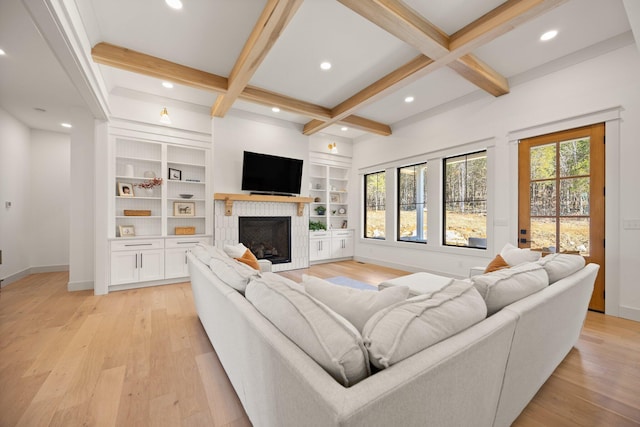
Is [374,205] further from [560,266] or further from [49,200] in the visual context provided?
[49,200]

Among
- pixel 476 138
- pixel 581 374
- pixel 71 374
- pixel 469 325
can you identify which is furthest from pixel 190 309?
pixel 476 138

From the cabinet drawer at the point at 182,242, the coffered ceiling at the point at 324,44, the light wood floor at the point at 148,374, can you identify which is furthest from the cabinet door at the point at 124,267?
the coffered ceiling at the point at 324,44

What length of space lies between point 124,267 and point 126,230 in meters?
0.57

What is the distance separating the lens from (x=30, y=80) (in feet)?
10.2

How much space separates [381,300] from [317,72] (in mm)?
3252

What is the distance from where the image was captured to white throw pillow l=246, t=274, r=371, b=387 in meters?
0.73

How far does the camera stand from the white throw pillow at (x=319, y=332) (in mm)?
732

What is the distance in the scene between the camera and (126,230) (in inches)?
157

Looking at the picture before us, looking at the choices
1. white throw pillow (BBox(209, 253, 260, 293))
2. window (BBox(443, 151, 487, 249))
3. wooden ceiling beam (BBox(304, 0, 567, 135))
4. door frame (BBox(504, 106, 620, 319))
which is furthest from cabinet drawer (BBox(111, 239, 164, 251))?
door frame (BBox(504, 106, 620, 319))

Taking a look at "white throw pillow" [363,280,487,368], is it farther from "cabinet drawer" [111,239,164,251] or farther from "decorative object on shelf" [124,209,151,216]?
"decorative object on shelf" [124,209,151,216]

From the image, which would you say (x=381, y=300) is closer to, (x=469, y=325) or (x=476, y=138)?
(x=469, y=325)

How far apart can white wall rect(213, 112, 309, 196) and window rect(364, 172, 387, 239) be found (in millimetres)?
2132

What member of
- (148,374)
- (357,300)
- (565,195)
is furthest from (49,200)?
(565,195)

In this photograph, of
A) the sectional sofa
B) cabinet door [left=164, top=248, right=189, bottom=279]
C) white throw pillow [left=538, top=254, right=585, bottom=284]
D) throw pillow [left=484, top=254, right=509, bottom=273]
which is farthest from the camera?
cabinet door [left=164, top=248, right=189, bottom=279]
